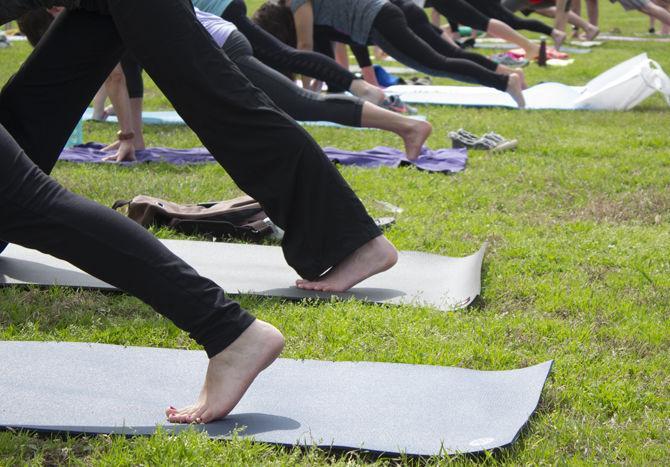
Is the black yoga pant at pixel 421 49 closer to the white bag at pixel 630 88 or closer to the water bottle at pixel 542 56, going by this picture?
the white bag at pixel 630 88

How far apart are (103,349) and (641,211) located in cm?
290

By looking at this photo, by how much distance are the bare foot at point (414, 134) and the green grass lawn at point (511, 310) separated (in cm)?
15

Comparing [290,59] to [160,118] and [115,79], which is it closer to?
[115,79]

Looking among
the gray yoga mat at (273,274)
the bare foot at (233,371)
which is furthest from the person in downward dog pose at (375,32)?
the bare foot at (233,371)

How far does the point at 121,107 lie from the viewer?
20.1 ft

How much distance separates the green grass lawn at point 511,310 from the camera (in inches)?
86.5

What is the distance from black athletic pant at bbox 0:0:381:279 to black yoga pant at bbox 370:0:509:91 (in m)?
4.22

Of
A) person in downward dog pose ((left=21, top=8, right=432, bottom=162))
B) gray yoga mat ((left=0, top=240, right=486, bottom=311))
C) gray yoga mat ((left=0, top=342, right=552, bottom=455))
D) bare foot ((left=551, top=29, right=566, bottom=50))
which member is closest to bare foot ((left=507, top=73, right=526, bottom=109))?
person in downward dog pose ((left=21, top=8, right=432, bottom=162))

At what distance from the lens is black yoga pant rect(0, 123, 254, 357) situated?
2.09 meters

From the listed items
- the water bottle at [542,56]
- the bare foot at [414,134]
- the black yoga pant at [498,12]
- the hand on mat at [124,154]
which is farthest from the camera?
the water bottle at [542,56]

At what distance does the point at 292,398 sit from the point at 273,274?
118cm

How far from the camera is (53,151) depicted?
3.03 metres

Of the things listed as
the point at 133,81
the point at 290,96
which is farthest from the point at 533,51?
the point at 290,96

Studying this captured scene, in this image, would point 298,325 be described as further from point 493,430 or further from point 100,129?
point 100,129
